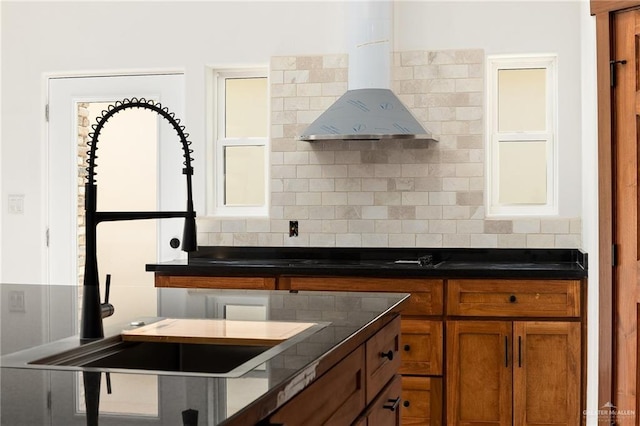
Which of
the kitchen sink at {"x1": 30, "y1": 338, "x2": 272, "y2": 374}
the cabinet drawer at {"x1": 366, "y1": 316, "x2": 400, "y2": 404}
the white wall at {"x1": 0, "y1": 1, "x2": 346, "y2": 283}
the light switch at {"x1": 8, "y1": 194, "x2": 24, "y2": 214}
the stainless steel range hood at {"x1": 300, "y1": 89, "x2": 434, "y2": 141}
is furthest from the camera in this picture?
the light switch at {"x1": 8, "y1": 194, "x2": 24, "y2": 214}

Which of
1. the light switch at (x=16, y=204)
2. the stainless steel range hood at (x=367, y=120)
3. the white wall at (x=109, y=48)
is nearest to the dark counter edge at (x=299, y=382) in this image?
the stainless steel range hood at (x=367, y=120)

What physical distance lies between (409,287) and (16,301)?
224 cm

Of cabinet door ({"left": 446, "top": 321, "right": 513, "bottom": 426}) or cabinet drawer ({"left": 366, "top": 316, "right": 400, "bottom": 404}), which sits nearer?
cabinet drawer ({"left": 366, "top": 316, "right": 400, "bottom": 404})

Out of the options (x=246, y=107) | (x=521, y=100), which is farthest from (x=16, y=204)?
(x=521, y=100)

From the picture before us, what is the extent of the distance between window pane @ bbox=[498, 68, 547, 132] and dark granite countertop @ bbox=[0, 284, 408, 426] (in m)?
2.86

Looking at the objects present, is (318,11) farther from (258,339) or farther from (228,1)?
(258,339)

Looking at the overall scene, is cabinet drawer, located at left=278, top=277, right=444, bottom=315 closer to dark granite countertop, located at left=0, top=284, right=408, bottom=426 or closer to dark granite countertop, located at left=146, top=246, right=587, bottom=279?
dark granite countertop, located at left=146, top=246, right=587, bottom=279

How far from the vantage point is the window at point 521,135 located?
4.84 meters

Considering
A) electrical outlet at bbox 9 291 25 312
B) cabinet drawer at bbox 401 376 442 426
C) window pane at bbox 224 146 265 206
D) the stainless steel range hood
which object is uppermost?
the stainless steel range hood

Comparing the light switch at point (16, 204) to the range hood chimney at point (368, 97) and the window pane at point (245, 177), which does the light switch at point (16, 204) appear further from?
the range hood chimney at point (368, 97)

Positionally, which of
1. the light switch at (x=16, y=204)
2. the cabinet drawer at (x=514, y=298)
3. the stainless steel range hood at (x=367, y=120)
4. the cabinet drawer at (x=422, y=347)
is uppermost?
the stainless steel range hood at (x=367, y=120)

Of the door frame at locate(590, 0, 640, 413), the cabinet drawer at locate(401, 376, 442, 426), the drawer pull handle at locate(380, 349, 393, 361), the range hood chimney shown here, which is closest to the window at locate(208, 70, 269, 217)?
the range hood chimney

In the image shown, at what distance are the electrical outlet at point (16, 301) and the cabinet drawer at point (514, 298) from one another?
2.25 m

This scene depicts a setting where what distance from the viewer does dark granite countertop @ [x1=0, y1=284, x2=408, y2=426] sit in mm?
1159
